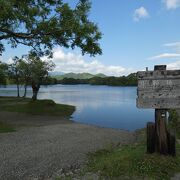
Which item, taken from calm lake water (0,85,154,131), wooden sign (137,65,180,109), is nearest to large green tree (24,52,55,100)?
calm lake water (0,85,154,131)

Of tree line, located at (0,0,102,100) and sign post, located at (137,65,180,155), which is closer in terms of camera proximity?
sign post, located at (137,65,180,155)

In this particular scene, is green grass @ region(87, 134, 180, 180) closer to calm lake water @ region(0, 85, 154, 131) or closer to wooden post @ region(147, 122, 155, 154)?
wooden post @ region(147, 122, 155, 154)

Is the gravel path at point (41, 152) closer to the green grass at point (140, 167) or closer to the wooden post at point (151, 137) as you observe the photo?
the green grass at point (140, 167)

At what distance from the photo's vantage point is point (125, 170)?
8539 millimetres

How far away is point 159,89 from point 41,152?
237 inches

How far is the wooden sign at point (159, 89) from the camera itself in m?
9.40

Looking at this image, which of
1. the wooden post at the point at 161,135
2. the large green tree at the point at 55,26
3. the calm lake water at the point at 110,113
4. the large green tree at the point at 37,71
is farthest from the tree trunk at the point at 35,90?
the wooden post at the point at 161,135

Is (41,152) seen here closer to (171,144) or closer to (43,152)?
(43,152)

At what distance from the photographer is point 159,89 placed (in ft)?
31.1

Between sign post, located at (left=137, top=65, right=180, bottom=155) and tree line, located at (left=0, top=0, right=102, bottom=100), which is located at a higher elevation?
tree line, located at (left=0, top=0, right=102, bottom=100)

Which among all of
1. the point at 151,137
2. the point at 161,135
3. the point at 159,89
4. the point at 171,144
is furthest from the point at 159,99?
the point at 171,144

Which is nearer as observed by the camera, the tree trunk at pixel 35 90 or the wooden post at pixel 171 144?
the wooden post at pixel 171 144

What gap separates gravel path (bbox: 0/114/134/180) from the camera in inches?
380

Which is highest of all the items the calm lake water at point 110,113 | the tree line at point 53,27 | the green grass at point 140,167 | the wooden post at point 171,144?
the tree line at point 53,27
